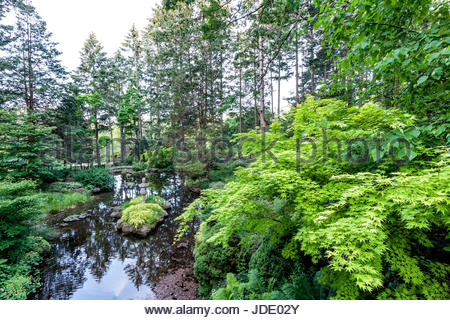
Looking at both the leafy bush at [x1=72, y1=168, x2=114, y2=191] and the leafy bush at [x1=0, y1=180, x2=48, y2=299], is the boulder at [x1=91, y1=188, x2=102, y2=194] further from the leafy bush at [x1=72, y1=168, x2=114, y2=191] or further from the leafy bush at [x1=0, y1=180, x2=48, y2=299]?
the leafy bush at [x1=0, y1=180, x2=48, y2=299]

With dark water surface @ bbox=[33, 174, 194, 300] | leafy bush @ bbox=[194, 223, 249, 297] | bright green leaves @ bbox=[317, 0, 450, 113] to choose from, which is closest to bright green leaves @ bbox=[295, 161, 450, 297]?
bright green leaves @ bbox=[317, 0, 450, 113]

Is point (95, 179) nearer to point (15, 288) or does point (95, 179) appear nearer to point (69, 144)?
point (69, 144)

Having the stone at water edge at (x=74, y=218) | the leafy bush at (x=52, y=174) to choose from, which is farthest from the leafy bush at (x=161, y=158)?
the stone at water edge at (x=74, y=218)

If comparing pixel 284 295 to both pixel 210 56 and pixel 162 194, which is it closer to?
pixel 162 194

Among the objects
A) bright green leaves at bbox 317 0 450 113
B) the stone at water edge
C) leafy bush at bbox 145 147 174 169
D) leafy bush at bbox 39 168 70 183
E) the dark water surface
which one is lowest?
the dark water surface

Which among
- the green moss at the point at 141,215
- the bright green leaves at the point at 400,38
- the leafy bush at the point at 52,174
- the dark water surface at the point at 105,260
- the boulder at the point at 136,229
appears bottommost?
the dark water surface at the point at 105,260

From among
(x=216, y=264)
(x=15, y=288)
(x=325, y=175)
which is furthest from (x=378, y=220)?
(x=15, y=288)

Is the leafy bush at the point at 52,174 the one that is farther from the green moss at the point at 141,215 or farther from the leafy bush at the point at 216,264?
the leafy bush at the point at 216,264

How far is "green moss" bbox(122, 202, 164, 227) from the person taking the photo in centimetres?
688

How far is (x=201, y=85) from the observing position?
12867mm

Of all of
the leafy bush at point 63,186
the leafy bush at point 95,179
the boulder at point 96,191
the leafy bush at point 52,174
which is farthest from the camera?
the leafy bush at point 95,179

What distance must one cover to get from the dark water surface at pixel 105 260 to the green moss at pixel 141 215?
0.48 m

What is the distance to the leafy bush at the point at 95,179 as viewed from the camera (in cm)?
1153

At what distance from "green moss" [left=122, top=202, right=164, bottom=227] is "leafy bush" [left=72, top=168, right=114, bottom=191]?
5857 millimetres
